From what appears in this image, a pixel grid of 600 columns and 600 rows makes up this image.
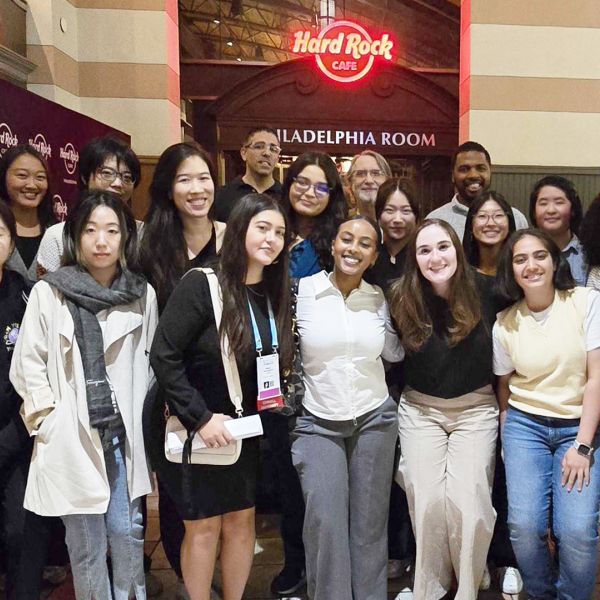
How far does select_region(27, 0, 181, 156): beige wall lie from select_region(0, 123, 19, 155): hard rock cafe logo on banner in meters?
1.68

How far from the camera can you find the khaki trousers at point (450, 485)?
7.63ft

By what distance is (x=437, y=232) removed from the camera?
7.71ft

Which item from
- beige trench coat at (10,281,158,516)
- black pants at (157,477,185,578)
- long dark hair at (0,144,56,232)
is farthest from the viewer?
long dark hair at (0,144,56,232)

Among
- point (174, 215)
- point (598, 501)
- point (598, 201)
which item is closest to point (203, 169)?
point (174, 215)

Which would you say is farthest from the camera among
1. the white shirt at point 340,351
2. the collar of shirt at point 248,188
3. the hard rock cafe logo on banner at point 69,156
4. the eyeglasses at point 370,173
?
the hard rock cafe logo on banner at point 69,156

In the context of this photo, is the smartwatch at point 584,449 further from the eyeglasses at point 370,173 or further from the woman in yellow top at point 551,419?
the eyeglasses at point 370,173

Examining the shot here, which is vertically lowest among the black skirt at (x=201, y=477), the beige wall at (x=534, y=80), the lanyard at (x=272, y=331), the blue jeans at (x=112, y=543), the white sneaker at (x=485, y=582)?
the white sneaker at (x=485, y=582)

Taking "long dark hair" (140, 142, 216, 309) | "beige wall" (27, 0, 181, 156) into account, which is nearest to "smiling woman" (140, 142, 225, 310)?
"long dark hair" (140, 142, 216, 309)

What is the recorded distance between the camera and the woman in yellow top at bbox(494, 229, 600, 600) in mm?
2301

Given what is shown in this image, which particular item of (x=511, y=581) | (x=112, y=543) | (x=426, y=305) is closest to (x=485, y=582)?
(x=511, y=581)

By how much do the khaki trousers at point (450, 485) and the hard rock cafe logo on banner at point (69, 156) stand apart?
11.9 ft

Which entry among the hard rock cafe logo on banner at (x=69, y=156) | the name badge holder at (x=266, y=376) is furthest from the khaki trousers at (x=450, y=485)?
the hard rock cafe logo on banner at (x=69, y=156)

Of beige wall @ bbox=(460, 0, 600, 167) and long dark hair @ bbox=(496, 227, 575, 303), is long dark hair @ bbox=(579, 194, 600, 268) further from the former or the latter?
beige wall @ bbox=(460, 0, 600, 167)

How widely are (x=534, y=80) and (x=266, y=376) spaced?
16.4ft
